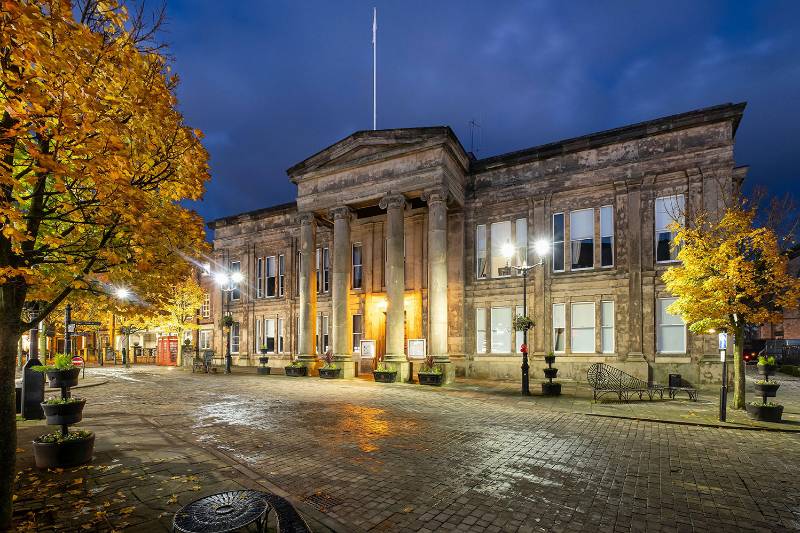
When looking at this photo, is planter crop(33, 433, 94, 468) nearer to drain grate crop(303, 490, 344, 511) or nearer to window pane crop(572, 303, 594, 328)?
drain grate crop(303, 490, 344, 511)

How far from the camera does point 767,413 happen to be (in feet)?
35.6

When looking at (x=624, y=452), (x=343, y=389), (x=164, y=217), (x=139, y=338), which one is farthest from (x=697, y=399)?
(x=139, y=338)

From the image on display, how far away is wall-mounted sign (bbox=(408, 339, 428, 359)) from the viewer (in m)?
20.3

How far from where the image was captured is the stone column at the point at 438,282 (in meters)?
19.4

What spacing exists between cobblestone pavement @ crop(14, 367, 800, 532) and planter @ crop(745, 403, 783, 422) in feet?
3.97

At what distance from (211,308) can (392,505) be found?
113ft

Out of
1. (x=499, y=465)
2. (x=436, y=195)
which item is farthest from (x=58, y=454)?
(x=436, y=195)

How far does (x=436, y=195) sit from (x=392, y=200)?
249 centimetres

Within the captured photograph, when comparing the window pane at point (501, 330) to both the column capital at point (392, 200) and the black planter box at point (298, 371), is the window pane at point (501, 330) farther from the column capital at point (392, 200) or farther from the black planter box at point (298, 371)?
the black planter box at point (298, 371)

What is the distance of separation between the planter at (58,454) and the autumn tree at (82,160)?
2.18 meters

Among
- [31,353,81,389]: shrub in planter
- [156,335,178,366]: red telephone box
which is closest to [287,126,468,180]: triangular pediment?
[31,353,81,389]: shrub in planter

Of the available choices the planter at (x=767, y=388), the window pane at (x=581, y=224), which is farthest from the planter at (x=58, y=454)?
the window pane at (x=581, y=224)

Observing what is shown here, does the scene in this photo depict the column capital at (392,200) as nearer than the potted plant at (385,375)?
No

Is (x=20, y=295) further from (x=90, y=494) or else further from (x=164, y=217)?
(x=90, y=494)
